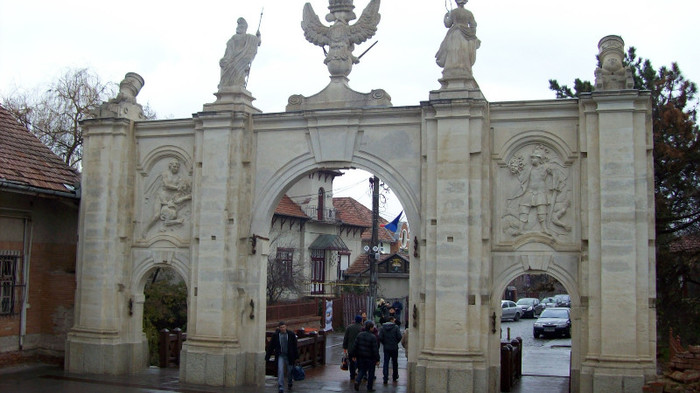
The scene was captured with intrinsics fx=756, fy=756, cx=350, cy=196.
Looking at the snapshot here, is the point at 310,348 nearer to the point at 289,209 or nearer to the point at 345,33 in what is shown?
the point at 345,33

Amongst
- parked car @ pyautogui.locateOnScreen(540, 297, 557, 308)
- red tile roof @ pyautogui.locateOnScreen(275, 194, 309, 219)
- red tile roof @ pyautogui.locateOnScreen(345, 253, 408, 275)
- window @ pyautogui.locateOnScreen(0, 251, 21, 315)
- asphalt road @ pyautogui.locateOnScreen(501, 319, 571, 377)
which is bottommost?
asphalt road @ pyautogui.locateOnScreen(501, 319, 571, 377)

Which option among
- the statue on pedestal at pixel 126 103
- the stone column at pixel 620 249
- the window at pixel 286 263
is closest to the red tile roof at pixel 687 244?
the stone column at pixel 620 249

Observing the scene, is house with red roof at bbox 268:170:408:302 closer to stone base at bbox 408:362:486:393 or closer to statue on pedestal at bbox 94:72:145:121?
statue on pedestal at bbox 94:72:145:121

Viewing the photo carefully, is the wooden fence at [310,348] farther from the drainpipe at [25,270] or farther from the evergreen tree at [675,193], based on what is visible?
the evergreen tree at [675,193]

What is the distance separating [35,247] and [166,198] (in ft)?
11.8

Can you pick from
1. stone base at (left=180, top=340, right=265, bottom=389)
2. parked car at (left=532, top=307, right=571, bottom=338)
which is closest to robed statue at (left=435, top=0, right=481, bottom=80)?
stone base at (left=180, top=340, right=265, bottom=389)

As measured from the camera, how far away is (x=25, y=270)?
17.3m

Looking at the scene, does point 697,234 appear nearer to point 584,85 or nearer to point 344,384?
point 584,85

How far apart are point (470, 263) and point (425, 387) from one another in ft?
7.90

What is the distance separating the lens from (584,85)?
66.8 feet

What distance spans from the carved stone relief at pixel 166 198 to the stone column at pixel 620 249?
8.44 metres

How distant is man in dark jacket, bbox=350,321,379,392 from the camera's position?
48.6 feet

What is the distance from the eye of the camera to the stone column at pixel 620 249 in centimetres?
1299

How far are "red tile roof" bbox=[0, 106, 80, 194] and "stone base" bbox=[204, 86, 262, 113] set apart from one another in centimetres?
431
